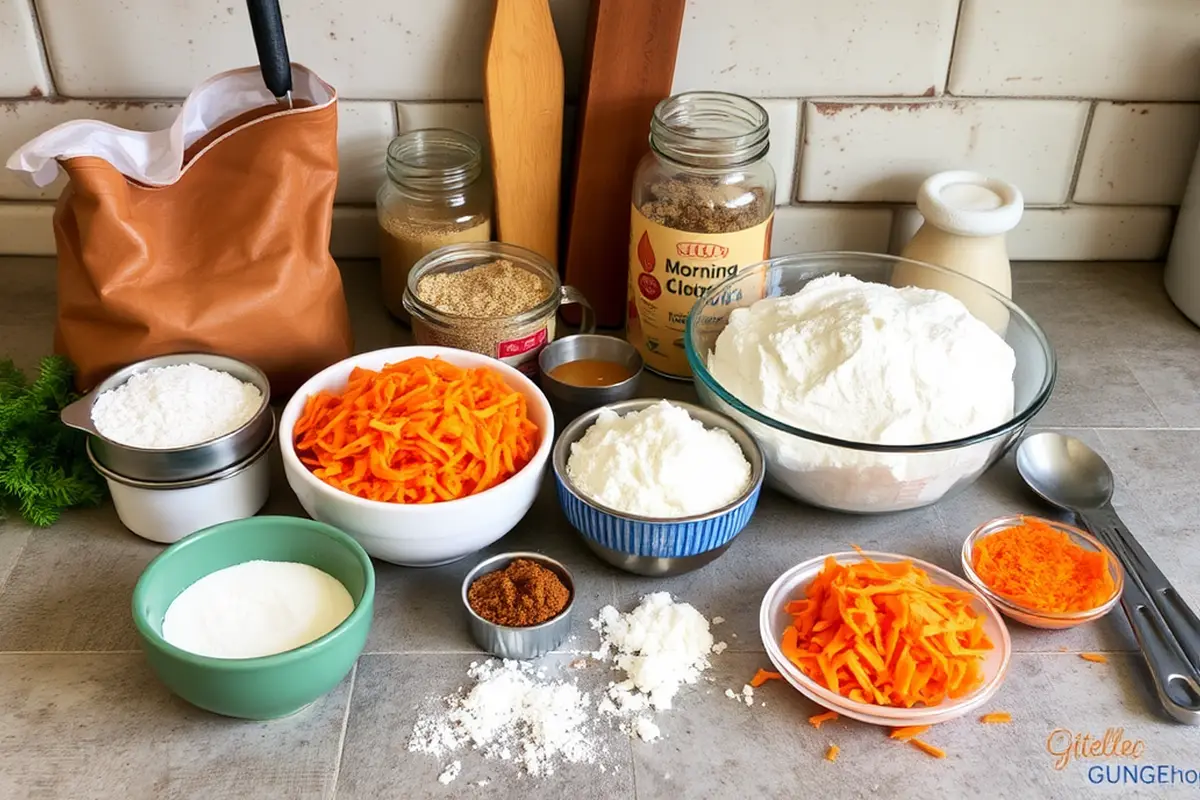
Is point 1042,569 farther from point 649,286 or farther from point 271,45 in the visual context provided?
point 271,45

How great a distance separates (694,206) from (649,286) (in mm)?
104

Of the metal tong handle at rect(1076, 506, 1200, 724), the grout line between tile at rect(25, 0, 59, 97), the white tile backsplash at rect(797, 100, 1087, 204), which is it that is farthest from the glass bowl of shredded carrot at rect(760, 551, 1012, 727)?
the grout line between tile at rect(25, 0, 59, 97)

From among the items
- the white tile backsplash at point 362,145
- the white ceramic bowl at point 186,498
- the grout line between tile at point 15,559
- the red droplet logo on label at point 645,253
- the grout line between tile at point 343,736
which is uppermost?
the white tile backsplash at point 362,145

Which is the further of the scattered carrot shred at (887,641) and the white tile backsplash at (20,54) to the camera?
the white tile backsplash at (20,54)

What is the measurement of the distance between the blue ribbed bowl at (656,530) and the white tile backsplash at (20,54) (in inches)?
30.3

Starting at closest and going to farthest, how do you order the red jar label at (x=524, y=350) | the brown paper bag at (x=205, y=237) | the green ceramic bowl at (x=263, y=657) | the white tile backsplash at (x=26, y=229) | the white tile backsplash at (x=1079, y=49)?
A: the green ceramic bowl at (x=263, y=657), the brown paper bag at (x=205, y=237), the red jar label at (x=524, y=350), the white tile backsplash at (x=1079, y=49), the white tile backsplash at (x=26, y=229)

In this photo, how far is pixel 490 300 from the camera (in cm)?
118

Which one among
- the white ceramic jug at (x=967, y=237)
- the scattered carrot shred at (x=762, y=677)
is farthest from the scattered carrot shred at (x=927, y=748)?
the white ceramic jug at (x=967, y=237)

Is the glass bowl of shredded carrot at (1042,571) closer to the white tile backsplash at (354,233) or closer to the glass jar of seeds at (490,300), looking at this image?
the glass jar of seeds at (490,300)

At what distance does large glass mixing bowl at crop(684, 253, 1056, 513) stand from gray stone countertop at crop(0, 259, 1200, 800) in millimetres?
53

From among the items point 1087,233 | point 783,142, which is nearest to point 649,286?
point 783,142

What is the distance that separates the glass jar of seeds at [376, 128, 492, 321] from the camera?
1.25 metres

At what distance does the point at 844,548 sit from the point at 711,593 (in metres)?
0.15

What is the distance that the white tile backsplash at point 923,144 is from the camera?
1317 millimetres
